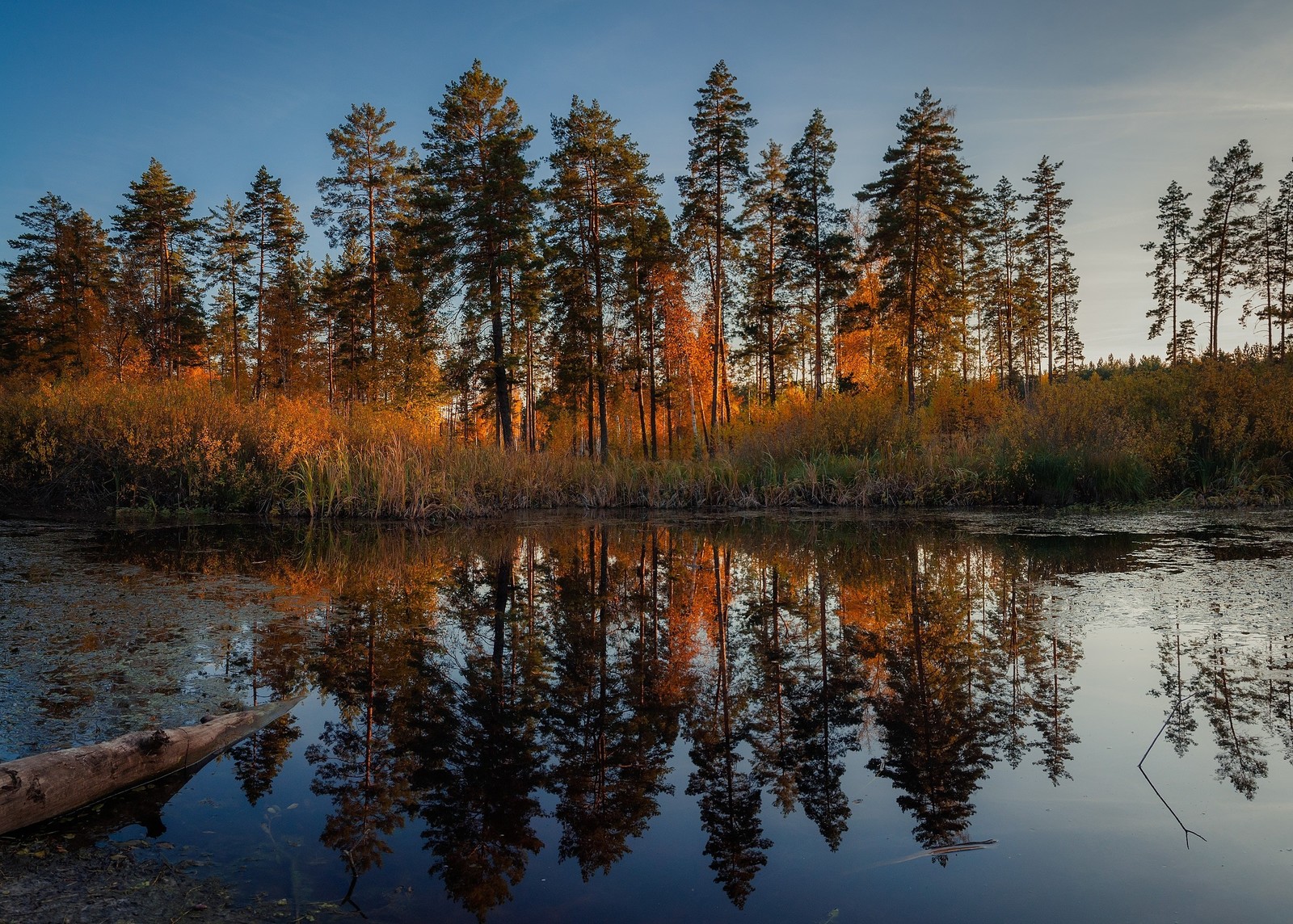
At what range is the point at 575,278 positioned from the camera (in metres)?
27.0

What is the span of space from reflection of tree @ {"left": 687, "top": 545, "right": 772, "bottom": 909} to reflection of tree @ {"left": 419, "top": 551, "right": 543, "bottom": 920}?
567mm

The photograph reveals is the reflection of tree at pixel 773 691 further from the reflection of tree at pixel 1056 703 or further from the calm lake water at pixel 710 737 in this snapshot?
the reflection of tree at pixel 1056 703

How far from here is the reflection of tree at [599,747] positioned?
2.19 m

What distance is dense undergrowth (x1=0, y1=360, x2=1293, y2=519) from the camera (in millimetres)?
11422

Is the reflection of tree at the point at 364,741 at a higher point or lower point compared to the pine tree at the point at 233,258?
lower

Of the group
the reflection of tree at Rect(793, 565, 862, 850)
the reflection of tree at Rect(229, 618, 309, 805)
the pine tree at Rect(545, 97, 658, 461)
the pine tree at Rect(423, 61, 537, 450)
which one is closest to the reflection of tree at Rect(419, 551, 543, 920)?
the reflection of tree at Rect(229, 618, 309, 805)

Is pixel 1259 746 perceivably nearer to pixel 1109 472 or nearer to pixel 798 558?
pixel 798 558

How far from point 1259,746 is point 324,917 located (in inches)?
130

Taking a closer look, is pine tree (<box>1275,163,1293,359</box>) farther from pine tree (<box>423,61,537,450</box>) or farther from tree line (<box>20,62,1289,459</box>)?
pine tree (<box>423,61,537,450</box>)

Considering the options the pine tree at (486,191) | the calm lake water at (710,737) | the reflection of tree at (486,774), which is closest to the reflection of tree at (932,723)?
the calm lake water at (710,737)

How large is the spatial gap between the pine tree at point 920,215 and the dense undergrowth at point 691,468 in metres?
11.1

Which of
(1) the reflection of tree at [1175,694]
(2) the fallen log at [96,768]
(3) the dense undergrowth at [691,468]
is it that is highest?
(3) the dense undergrowth at [691,468]

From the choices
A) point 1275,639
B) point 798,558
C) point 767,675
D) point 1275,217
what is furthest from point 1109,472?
point 1275,217

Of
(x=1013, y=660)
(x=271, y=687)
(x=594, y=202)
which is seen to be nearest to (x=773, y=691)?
(x=1013, y=660)
